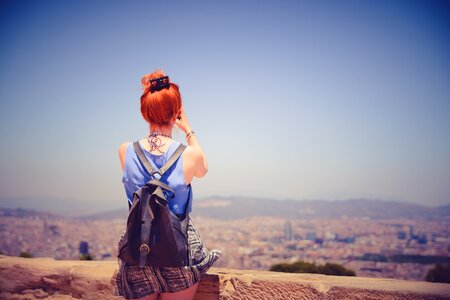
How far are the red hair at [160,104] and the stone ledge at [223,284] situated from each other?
100cm

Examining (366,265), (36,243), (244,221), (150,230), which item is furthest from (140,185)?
(244,221)

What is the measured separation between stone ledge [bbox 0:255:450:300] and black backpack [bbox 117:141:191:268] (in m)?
0.67

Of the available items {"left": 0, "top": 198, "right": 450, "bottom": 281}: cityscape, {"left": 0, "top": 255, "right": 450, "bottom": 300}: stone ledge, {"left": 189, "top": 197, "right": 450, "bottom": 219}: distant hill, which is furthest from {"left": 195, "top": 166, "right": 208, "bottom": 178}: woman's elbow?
{"left": 189, "top": 197, "right": 450, "bottom": 219}: distant hill

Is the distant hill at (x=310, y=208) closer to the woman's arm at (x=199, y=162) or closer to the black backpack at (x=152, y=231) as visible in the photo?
the woman's arm at (x=199, y=162)

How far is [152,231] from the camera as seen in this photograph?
1.59 metres

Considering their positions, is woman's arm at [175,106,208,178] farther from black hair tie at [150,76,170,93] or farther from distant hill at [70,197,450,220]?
distant hill at [70,197,450,220]

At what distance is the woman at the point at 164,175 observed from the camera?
168 centimetres

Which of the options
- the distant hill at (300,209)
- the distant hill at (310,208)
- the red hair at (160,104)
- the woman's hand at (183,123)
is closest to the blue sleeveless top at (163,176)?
the red hair at (160,104)

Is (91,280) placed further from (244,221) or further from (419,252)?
(244,221)

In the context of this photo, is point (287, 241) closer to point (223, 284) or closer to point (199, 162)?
point (223, 284)

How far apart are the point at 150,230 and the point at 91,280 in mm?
1250

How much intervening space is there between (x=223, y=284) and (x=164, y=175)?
0.88 m

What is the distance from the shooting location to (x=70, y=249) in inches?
1634

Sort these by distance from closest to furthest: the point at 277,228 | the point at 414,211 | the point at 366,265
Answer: the point at 366,265, the point at 414,211, the point at 277,228
